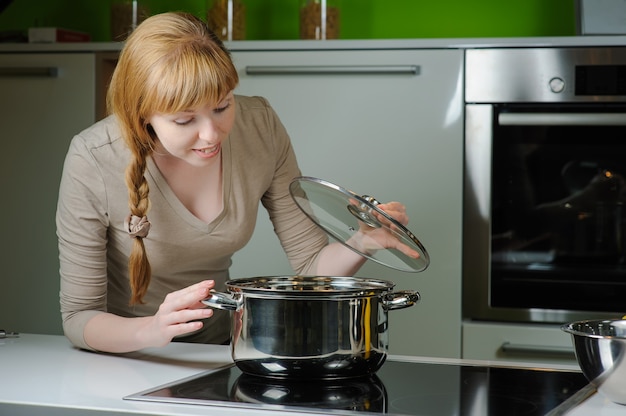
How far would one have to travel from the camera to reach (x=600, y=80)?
2227 millimetres

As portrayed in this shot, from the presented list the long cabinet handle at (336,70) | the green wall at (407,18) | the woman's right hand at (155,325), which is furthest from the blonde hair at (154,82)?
the green wall at (407,18)

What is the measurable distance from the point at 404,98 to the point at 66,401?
153cm

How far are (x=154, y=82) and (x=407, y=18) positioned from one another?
4.95 ft

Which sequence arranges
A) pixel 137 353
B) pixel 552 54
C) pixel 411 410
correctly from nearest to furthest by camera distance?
1. pixel 411 410
2. pixel 137 353
3. pixel 552 54

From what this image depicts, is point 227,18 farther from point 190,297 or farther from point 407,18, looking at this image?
point 190,297

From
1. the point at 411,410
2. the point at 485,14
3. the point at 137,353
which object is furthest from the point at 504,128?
the point at 411,410

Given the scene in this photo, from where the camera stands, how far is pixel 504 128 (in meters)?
2.30

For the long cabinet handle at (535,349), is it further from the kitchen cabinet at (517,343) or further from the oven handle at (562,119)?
the oven handle at (562,119)

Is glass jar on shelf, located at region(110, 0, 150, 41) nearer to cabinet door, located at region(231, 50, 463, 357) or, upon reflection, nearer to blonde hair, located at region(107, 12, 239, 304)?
cabinet door, located at region(231, 50, 463, 357)

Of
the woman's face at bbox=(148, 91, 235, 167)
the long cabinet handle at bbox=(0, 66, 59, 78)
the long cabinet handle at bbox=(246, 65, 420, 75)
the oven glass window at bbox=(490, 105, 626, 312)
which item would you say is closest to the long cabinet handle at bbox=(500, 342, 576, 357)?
the oven glass window at bbox=(490, 105, 626, 312)

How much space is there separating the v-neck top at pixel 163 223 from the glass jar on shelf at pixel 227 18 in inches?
35.1

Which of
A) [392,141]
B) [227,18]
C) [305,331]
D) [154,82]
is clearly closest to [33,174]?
[227,18]

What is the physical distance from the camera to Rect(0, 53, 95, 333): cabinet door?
2.52 m

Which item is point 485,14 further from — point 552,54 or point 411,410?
point 411,410
